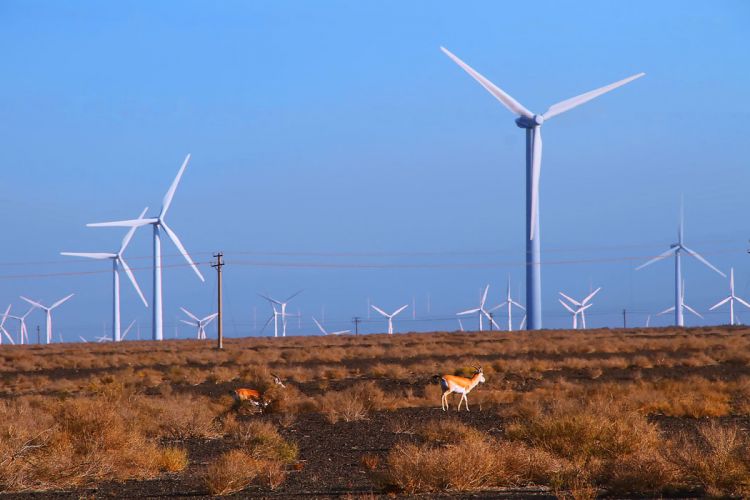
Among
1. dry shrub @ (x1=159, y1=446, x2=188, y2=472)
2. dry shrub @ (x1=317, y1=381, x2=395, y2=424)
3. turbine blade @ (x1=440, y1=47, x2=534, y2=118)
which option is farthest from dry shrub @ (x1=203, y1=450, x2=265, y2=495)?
turbine blade @ (x1=440, y1=47, x2=534, y2=118)

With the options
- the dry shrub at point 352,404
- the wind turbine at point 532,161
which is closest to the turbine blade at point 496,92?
the wind turbine at point 532,161

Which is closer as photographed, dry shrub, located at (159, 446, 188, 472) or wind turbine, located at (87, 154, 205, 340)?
dry shrub, located at (159, 446, 188, 472)

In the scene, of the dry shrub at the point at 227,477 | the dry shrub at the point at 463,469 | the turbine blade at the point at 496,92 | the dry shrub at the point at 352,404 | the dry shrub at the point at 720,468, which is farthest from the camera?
the turbine blade at the point at 496,92

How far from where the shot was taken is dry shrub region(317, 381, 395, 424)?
97.1 ft

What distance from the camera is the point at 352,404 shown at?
30172mm

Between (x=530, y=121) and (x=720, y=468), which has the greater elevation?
(x=530, y=121)

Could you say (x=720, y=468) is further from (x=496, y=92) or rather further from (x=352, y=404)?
(x=496, y=92)

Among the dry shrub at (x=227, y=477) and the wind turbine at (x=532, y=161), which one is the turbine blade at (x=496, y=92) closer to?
the wind turbine at (x=532, y=161)

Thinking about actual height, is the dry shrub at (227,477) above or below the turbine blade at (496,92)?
below

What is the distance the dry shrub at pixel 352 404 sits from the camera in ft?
97.1

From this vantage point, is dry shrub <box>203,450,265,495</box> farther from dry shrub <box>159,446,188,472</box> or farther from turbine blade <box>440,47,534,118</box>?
turbine blade <box>440,47,534,118</box>

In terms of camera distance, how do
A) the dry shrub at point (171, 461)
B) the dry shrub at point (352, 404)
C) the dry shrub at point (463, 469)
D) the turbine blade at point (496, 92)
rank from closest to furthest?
the dry shrub at point (463, 469) → the dry shrub at point (171, 461) → the dry shrub at point (352, 404) → the turbine blade at point (496, 92)

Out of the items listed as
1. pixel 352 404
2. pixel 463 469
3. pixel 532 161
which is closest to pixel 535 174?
pixel 532 161

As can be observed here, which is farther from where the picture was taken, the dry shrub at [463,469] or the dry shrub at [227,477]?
the dry shrub at [227,477]
